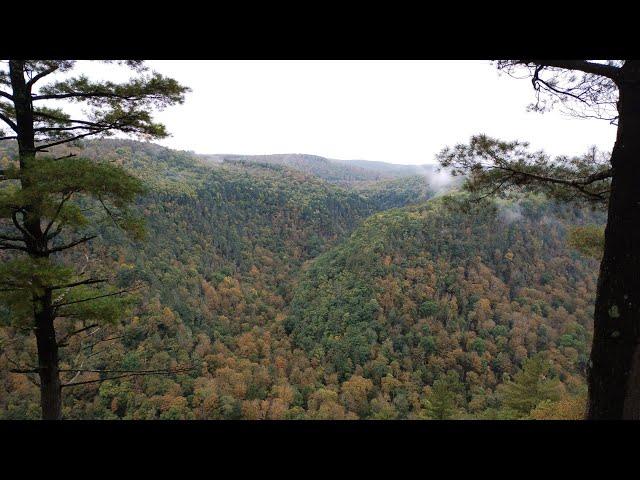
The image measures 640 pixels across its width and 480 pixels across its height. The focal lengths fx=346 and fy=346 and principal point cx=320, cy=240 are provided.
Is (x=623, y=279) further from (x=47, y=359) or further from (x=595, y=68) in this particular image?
(x=47, y=359)

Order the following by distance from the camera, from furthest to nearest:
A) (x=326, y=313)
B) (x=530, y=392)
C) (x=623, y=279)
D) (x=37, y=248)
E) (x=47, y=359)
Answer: (x=326, y=313) < (x=530, y=392) < (x=47, y=359) < (x=37, y=248) < (x=623, y=279)

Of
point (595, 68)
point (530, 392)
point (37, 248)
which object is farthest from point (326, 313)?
point (595, 68)

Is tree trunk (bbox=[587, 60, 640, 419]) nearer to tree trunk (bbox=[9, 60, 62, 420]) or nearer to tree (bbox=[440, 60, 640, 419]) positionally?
tree (bbox=[440, 60, 640, 419])

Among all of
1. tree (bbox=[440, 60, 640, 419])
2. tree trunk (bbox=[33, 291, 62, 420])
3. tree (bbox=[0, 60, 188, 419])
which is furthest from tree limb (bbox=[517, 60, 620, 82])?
tree trunk (bbox=[33, 291, 62, 420])

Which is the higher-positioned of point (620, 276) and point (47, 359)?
point (620, 276)

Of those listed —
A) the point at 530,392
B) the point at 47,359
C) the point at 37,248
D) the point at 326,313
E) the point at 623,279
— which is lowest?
the point at 326,313
